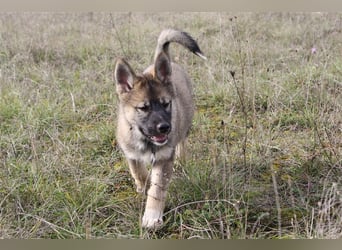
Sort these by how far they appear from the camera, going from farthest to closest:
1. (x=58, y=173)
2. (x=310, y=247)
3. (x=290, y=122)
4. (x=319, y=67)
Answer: (x=319, y=67) → (x=290, y=122) → (x=58, y=173) → (x=310, y=247)

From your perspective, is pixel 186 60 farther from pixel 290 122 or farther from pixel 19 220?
pixel 19 220

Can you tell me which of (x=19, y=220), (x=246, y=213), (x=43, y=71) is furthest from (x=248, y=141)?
(x=43, y=71)

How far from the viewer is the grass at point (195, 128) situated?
2709 millimetres

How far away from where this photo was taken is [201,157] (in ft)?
10.2

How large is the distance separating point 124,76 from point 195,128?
0.86 m

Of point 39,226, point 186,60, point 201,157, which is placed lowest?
point 39,226

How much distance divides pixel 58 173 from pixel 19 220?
43cm

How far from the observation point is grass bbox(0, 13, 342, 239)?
271 centimetres

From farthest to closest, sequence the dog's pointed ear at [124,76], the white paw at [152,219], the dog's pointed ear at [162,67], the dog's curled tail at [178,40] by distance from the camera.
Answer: the dog's curled tail at [178,40] < the dog's pointed ear at [162,67] < the dog's pointed ear at [124,76] < the white paw at [152,219]

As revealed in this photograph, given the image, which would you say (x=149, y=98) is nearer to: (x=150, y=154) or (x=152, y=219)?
(x=150, y=154)

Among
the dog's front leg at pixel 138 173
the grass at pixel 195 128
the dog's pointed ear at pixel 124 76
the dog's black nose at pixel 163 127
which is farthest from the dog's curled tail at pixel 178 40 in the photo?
the dog's front leg at pixel 138 173

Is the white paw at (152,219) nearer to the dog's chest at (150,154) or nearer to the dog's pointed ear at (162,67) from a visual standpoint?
the dog's chest at (150,154)

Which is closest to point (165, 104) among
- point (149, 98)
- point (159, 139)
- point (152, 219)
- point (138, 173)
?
point (149, 98)

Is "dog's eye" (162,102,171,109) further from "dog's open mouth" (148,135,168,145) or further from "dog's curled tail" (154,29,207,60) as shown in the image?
"dog's curled tail" (154,29,207,60)
